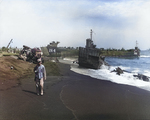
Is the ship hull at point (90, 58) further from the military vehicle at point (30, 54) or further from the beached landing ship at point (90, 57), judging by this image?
the military vehicle at point (30, 54)

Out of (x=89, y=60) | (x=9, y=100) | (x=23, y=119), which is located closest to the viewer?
A: (x=23, y=119)

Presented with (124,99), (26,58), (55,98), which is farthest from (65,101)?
(26,58)

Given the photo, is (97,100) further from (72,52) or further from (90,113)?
(72,52)

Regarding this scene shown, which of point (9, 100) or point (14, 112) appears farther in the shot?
point (9, 100)

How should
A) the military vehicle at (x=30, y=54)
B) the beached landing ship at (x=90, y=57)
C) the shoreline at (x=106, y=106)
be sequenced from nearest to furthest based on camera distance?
the shoreline at (x=106, y=106) < the military vehicle at (x=30, y=54) < the beached landing ship at (x=90, y=57)

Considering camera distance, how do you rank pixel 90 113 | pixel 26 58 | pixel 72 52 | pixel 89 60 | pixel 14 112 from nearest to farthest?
pixel 14 112 < pixel 90 113 < pixel 26 58 < pixel 89 60 < pixel 72 52

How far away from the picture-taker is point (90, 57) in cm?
2180

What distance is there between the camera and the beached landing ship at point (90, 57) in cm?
2038

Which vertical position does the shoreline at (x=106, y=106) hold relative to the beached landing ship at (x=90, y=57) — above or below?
below

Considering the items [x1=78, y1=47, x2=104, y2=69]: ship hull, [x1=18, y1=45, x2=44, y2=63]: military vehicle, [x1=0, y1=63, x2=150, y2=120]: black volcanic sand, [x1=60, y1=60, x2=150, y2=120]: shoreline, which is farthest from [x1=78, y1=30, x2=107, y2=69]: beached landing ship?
[x1=0, y1=63, x2=150, y2=120]: black volcanic sand

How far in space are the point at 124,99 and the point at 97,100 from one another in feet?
5.12

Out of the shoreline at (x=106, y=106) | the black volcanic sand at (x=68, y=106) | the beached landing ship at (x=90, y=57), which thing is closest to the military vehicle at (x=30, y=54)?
the black volcanic sand at (x=68, y=106)

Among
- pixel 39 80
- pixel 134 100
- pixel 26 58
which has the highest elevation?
pixel 26 58

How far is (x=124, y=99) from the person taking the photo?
644 centimetres
